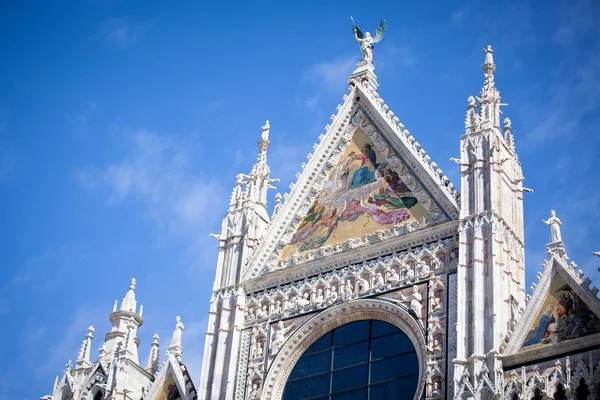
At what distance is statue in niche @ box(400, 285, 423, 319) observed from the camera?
2273 cm

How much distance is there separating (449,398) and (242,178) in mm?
8036

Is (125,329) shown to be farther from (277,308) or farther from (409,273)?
(409,273)

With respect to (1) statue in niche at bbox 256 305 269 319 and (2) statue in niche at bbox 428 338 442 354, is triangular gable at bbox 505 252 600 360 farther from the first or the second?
(1) statue in niche at bbox 256 305 269 319

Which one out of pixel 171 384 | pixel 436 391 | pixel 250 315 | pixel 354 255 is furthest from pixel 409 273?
pixel 171 384

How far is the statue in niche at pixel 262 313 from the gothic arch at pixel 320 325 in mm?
1065

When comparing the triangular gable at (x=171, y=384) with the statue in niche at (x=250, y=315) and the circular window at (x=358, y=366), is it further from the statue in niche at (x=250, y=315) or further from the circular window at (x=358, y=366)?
the circular window at (x=358, y=366)

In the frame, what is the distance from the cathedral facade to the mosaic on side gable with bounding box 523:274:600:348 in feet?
0.07

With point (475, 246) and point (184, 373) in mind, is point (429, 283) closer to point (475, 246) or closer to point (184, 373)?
point (475, 246)

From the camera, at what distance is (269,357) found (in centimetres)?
2392

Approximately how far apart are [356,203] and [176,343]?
438 cm

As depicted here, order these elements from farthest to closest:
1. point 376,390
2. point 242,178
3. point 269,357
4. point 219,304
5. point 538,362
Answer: point 242,178 → point 219,304 → point 269,357 → point 376,390 → point 538,362

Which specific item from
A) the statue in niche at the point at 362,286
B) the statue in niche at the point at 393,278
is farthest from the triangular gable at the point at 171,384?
the statue in niche at the point at 393,278

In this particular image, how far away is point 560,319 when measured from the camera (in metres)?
21.1

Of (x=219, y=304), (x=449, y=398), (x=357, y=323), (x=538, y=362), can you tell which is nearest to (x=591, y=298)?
(x=538, y=362)
